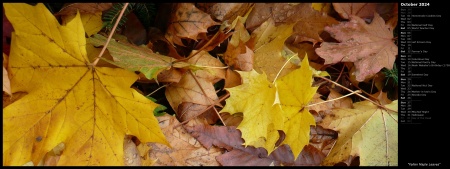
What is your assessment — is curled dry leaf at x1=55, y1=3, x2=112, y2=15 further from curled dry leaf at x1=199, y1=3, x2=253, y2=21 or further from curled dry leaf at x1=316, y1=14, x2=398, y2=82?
curled dry leaf at x1=316, y1=14, x2=398, y2=82

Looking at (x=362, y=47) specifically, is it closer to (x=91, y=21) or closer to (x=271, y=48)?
(x=271, y=48)

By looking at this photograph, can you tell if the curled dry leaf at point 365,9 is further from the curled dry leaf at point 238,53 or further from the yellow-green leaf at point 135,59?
the yellow-green leaf at point 135,59

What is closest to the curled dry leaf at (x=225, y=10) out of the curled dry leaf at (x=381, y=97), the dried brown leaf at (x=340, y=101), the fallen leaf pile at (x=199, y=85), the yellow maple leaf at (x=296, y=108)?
the fallen leaf pile at (x=199, y=85)

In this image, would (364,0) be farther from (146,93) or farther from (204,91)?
(146,93)

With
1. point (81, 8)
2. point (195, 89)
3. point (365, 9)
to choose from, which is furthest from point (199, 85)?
point (365, 9)

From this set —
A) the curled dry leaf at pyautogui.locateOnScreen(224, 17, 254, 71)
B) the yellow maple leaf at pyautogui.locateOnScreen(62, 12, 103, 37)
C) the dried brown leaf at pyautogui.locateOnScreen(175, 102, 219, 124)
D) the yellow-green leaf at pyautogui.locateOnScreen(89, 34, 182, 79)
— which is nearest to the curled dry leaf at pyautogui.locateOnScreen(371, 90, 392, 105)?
the curled dry leaf at pyautogui.locateOnScreen(224, 17, 254, 71)

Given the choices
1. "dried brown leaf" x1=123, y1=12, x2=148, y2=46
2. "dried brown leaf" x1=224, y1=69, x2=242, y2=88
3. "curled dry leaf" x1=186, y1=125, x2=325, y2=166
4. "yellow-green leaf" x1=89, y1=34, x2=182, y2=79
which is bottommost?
"curled dry leaf" x1=186, y1=125, x2=325, y2=166
